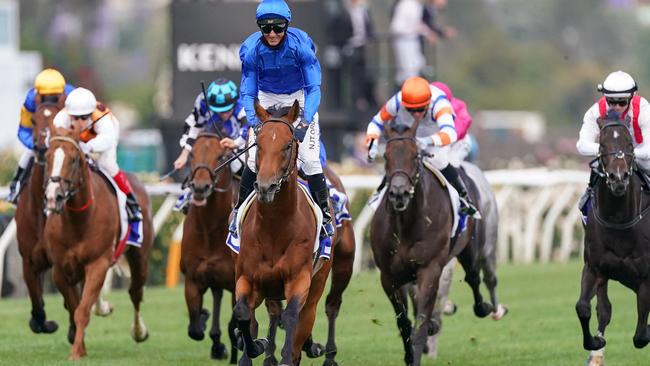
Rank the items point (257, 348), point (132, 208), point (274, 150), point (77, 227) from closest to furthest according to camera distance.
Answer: point (274, 150)
point (257, 348)
point (77, 227)
point (132, 208)

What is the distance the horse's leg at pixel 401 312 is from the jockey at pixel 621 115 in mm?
1414

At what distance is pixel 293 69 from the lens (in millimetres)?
9867

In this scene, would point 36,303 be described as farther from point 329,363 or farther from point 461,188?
point 461,188

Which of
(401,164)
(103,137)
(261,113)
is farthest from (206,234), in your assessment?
(261,113)

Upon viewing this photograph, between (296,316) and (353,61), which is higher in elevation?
(353,61)

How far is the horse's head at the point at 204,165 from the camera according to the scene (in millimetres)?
11148

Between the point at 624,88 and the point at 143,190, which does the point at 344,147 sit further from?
the point at 624,88

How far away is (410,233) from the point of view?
11.1 metres

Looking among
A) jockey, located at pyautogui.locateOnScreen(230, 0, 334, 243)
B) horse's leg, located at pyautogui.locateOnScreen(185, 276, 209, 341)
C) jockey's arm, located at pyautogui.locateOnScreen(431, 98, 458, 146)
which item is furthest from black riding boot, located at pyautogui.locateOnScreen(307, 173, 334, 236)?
horse's leg, located at pyautogui.locateOnScreen(185, 276, 209, 341)

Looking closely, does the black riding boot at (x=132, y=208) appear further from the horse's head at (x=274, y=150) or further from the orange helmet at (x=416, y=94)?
the horse's head at (x=274, y=150)

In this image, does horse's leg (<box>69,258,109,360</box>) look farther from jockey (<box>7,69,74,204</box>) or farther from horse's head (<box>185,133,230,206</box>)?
jockey (<box>7,69,74,204</box>)

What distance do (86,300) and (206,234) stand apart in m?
0.87

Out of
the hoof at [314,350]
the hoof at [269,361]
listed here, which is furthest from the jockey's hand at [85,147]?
the hoof at [269,361]

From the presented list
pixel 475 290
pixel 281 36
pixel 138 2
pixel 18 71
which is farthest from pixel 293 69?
pixel 138 2
